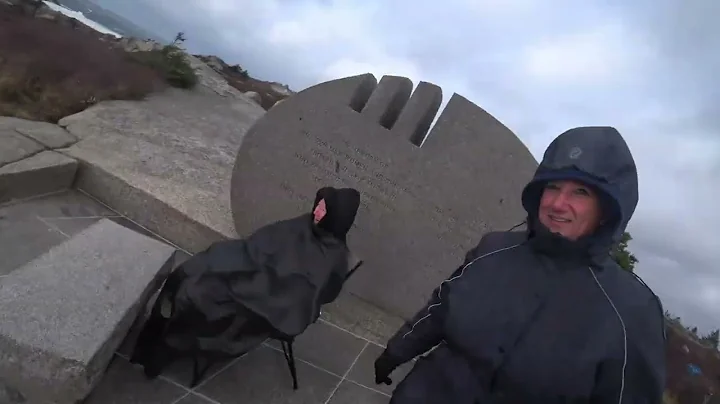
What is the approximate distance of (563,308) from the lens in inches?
77.9

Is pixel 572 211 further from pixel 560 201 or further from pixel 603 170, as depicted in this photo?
pixel 603 170

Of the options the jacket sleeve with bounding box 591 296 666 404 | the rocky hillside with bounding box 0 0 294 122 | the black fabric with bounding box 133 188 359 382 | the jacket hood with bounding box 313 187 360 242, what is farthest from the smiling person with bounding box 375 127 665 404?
the rocky hillside with bounding box 0 0 294 122

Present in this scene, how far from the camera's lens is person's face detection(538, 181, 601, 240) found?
2.06 m

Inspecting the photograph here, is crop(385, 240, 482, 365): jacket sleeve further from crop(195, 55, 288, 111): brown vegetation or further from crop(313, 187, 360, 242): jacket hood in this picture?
crop(195, 55, 288, 111): brown vegetation

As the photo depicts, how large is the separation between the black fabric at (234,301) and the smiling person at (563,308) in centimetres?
140

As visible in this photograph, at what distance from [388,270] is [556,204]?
3.34 metres

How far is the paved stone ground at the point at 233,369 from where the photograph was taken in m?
3.42

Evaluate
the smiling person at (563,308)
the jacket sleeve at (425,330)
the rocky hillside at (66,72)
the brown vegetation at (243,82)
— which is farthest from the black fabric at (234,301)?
the brown vegetation at (243,82)

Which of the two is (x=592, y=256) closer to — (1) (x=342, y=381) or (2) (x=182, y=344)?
(2) (x=182, y=344)

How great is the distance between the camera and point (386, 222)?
5277 millimetres

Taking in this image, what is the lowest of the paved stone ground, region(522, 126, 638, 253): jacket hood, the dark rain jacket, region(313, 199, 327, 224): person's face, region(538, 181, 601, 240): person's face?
the paved stone ground

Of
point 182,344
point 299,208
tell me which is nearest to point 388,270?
point 299,208

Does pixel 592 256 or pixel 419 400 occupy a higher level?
pixel 592 256

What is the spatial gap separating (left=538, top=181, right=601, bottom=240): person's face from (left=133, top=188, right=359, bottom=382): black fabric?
181 centimetres
